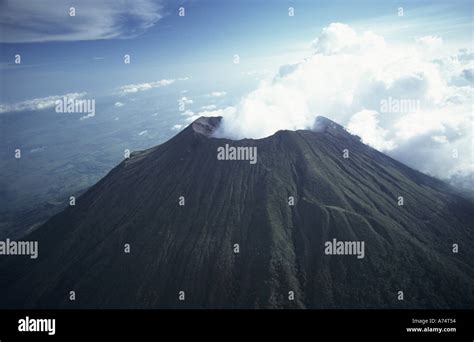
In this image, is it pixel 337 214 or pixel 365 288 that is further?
pixel 337 214

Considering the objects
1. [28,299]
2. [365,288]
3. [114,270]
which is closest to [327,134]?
[365,288]

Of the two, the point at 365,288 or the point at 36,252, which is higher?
the point at 36,252

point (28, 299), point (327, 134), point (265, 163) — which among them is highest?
point (327, 134)

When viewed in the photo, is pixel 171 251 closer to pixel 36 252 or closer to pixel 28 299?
pixel 28 299

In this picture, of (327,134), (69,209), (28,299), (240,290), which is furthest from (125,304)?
(327,134)

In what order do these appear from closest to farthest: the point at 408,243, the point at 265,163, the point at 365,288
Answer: the point at 365,288 < the point at 408,243 < the point at 265,163
